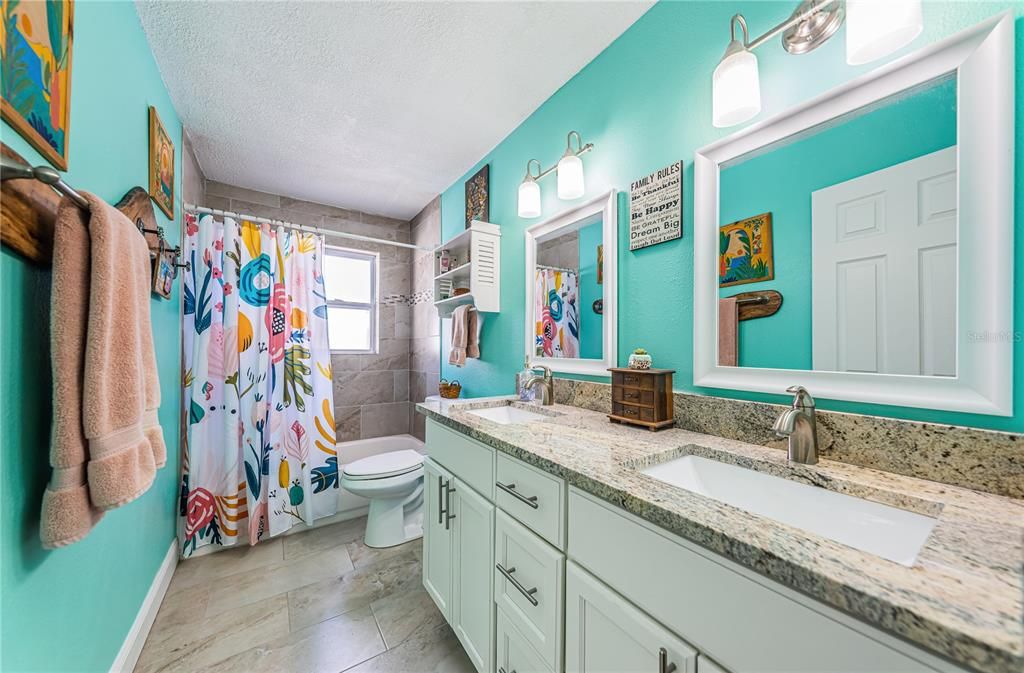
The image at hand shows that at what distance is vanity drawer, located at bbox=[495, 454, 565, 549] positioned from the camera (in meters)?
0.90

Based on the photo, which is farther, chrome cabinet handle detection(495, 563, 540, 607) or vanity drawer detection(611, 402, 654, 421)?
vanity drawer detection(611, 402, 654, 421)

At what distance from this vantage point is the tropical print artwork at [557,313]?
1.68 meters

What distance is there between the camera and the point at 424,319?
10.3 ft

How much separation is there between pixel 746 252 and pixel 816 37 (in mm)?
538

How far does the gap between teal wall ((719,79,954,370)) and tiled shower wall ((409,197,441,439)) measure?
220 centimetres

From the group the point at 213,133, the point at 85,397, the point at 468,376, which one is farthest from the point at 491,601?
the point at 213,133

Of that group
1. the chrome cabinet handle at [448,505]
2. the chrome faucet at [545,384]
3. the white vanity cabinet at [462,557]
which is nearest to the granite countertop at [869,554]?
the white vanity cabinet at [462,557]

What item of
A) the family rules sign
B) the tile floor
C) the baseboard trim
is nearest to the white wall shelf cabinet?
the family rules sign

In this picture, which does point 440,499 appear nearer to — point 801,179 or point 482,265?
point 482,265

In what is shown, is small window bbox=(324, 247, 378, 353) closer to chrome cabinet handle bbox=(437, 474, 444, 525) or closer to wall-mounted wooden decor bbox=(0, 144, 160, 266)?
chrome cabinet handle bbox=(437, 474, 444, 525)

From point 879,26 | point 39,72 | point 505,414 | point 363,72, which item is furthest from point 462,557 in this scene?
point 363,72

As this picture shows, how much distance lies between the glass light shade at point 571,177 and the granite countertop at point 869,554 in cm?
105

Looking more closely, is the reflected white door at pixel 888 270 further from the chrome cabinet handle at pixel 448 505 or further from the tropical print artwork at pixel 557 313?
the chrome cabinet handle at pixel 448 505

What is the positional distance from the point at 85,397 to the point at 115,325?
0.59ft
